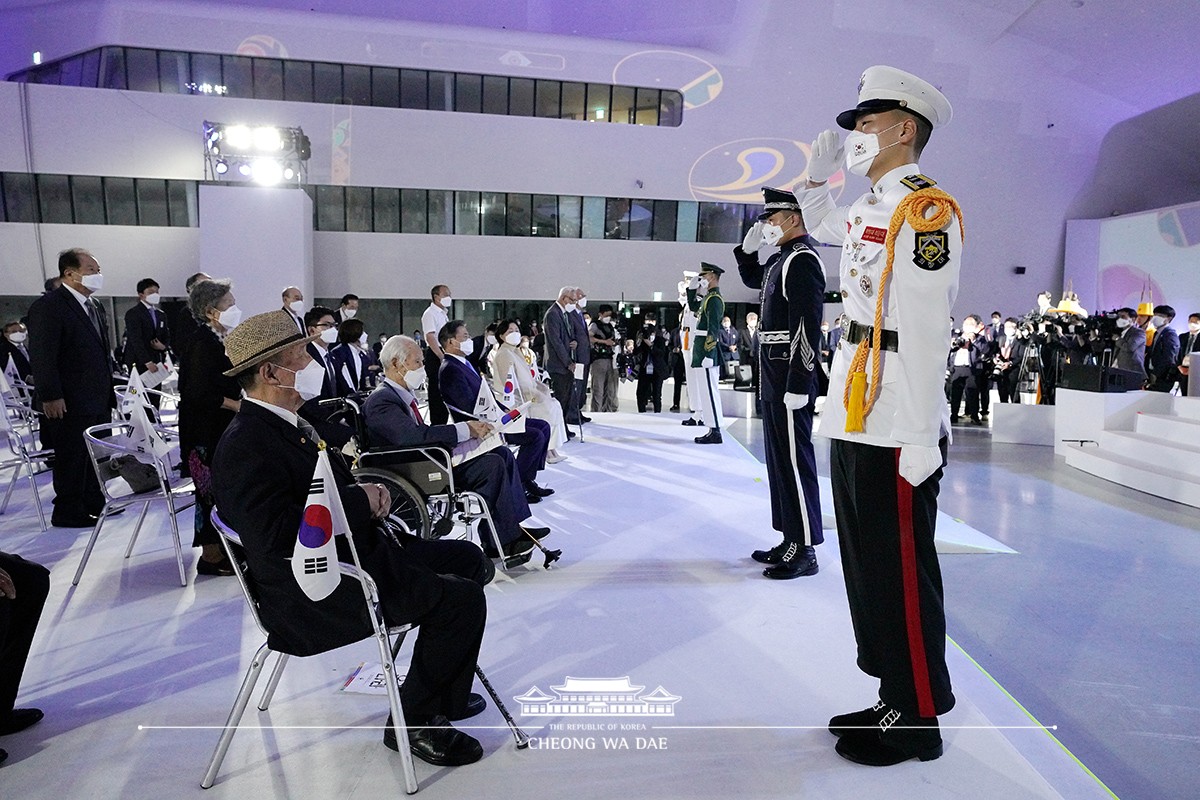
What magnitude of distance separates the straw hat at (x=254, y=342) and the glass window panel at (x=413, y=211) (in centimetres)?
1466

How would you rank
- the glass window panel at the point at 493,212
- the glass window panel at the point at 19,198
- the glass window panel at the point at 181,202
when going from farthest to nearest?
the glass window panel at the point at 493,212 → the glass window panel at the point at 181,202 → the glass window panel at the point at 19,198

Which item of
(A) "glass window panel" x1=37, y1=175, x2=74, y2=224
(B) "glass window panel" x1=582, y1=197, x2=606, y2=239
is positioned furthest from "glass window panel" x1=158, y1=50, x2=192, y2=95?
(B) "glass window panel" x1=582, y1=197, x2=606, y2=239

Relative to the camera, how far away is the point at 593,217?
1655 cm

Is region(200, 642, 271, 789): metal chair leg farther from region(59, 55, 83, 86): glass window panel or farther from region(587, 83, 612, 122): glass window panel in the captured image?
region(59, 55, 83, 86): glass window panel

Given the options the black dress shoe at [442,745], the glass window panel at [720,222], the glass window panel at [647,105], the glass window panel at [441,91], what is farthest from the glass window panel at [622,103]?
the black dress shoe at [442,745]

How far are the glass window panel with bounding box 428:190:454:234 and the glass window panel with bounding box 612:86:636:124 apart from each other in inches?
156

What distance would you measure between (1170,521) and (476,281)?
532 inches

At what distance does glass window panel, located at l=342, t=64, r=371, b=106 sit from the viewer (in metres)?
15.3

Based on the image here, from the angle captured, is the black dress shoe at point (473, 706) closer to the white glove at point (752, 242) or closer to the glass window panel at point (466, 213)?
the white glove at point (752, 242)

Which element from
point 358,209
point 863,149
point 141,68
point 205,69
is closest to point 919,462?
point 863,149

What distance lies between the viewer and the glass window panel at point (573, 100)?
16.2m

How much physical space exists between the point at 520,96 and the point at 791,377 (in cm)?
1453

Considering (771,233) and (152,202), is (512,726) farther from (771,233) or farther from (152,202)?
(152,202)

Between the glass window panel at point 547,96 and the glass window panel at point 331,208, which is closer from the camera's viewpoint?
the glass window panel at point 331,208
